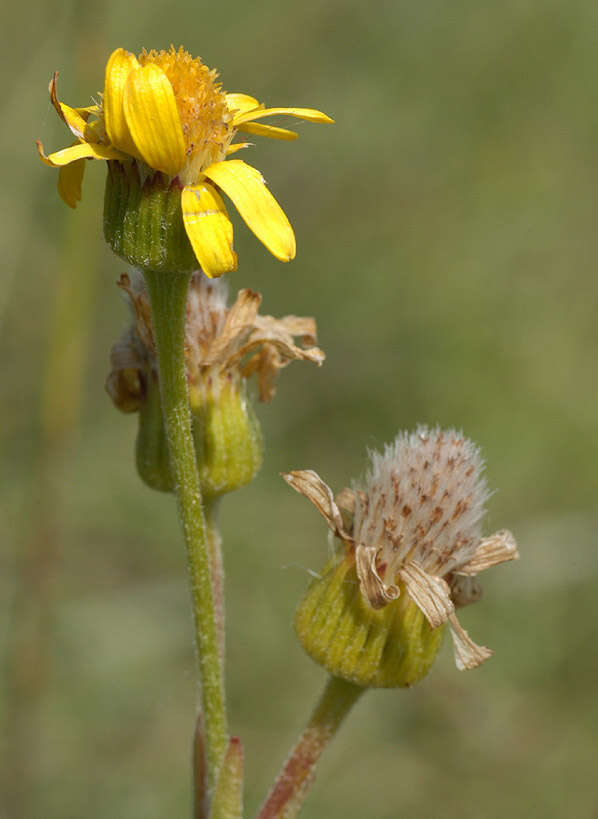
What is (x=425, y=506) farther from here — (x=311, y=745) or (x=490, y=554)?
(x=311, y=745)

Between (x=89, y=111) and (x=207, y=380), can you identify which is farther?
(x=207, y=380)

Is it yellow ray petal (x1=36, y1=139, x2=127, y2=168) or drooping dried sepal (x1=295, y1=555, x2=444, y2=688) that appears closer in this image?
yellow ray petal (x1=36, y1=139, x2=127, y2=168)

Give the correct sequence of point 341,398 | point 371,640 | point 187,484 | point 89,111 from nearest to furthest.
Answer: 1. point 89,111
2. point 187,484
3. point 371,640
4. point 341,398

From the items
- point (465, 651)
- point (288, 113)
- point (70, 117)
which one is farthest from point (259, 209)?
point (465, 651)

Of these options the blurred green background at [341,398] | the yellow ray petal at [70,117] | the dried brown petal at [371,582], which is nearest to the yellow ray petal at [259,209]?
the yellow ray petal at [70,117]

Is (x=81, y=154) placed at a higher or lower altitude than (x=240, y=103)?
lower

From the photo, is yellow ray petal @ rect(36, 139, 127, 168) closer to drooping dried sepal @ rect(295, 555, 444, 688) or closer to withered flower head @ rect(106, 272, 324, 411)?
withered flower head @ rect(106, 272, 324, 411)

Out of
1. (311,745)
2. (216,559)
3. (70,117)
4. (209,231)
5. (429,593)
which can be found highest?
(70,117)

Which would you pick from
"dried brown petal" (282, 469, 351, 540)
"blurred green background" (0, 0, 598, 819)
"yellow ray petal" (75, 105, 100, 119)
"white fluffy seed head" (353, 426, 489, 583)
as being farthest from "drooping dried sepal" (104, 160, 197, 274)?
"blurred green background" (0, 0, 598, 819)
